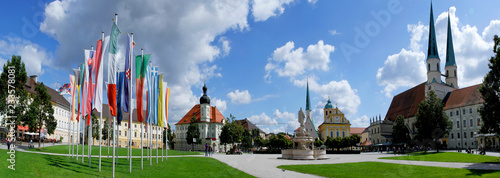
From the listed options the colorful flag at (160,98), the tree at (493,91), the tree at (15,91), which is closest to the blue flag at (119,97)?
the colorful flag at (160,98)

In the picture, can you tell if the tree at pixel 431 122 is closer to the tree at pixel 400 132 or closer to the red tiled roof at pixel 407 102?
the tree at pixel 400 132

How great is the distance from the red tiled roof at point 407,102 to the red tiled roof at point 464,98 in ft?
36.5

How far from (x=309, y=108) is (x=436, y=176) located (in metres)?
131

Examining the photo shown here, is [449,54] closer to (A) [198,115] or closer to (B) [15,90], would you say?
(A) [198,115]

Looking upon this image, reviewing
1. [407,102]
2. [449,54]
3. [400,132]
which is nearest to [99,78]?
[400,132]

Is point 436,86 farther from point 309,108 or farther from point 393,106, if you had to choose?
point 309,108

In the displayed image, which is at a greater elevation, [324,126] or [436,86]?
[436,86]

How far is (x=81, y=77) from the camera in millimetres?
25969

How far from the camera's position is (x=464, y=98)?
3228 inches

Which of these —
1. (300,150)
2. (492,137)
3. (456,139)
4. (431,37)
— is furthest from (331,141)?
(300,150)

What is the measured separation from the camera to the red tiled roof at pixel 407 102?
103562mm

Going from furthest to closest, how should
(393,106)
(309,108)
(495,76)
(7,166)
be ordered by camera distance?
(309,108) → (393,106) → (495,76) → (7,166)

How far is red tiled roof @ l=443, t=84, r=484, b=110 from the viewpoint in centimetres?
7705

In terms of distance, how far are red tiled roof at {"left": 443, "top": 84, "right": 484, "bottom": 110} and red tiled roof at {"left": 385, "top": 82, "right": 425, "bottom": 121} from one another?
438 inches
